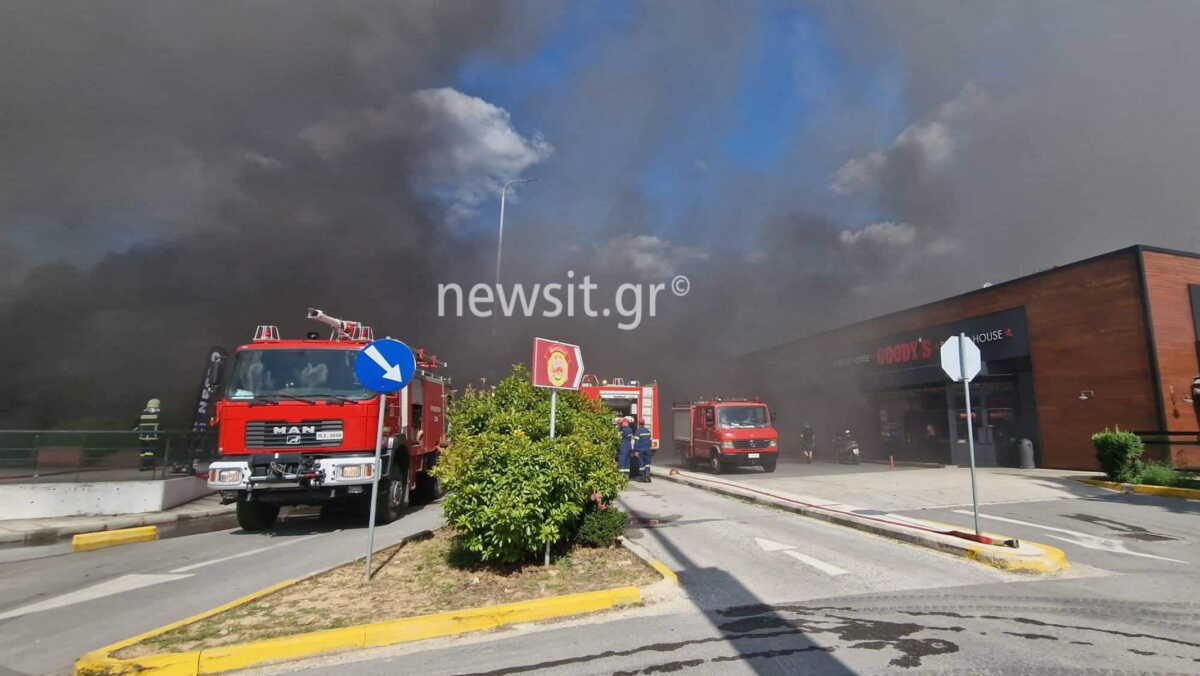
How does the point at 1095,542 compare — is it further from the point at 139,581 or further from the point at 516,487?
the point at 139,581

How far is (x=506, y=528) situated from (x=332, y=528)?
518 cm

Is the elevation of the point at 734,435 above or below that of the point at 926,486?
above

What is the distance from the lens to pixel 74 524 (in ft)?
29.8

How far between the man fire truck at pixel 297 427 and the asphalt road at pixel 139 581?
2.12 ft

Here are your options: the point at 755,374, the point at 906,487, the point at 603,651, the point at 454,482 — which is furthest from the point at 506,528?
the point at 755,374

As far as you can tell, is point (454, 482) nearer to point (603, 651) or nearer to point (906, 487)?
point (603, 651)

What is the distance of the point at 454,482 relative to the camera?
5.12m

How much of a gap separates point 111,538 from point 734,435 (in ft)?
44.6

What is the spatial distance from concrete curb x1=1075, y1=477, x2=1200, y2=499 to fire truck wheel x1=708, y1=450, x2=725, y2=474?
8142mm

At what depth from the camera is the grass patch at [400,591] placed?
3.94 metres

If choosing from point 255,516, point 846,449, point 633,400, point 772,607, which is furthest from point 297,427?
point 846,449

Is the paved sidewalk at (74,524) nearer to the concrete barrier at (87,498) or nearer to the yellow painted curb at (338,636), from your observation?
the concrete barrier at (87,498)

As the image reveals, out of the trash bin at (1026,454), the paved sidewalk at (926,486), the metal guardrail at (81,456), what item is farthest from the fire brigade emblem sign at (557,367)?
the trash bin at (1026,454)

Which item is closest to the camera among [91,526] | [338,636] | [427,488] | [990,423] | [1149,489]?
[338,636]
